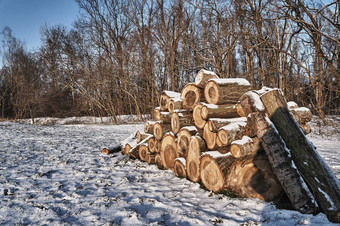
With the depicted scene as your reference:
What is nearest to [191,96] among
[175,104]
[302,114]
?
[175,104]

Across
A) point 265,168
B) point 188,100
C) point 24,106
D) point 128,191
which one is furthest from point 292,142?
point 24,106

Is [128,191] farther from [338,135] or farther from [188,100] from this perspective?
[338,135]

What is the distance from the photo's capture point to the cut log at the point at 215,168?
2877 mm

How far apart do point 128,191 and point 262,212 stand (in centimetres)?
185

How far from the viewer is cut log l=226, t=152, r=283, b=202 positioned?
281 centimetres

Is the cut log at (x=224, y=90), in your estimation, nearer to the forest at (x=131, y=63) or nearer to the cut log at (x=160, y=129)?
the cut log at (x=160, y=129)

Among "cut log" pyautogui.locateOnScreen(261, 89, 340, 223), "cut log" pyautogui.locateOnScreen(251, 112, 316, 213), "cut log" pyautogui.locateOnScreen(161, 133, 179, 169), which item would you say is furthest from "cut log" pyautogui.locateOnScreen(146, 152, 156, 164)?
"cut log" pyautogui.locateOnScreen(261, 89, 340, 223)

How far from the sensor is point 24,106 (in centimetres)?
1602

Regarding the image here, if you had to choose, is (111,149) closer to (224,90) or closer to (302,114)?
(224,90)

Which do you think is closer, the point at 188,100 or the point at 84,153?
the point at 188,100

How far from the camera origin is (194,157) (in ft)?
11.1

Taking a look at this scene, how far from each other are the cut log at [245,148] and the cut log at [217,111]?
61cm

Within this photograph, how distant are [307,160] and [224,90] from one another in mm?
1520

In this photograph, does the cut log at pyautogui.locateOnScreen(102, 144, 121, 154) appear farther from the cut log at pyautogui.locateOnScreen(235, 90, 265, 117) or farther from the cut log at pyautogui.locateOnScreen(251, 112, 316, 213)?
the cut log at pyautogui.locateOnScreen(251, 112, 316, 213)
